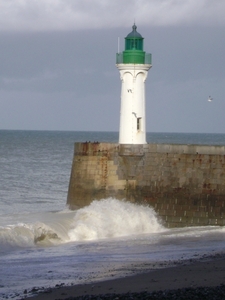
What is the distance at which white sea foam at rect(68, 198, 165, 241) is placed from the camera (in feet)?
63.7

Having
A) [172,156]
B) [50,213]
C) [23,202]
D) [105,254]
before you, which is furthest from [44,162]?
[105,254]

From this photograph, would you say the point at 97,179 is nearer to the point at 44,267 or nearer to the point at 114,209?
the point at 114,209

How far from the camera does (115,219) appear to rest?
19797 mm

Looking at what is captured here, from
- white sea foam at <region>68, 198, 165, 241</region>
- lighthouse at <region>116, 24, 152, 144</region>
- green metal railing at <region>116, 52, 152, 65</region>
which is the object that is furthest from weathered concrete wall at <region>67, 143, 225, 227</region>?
green metal railing at <region>116, 52, 152, 65</region>

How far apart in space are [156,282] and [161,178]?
7.27m

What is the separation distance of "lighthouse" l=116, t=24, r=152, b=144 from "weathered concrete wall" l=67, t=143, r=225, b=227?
2.10 ft

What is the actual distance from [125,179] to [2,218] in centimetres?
329

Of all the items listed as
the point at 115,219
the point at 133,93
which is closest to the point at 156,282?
the point at 115,219

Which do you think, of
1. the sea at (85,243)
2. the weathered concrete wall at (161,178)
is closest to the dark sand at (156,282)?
the sea at (85,243)

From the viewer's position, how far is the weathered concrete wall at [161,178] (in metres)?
19.2

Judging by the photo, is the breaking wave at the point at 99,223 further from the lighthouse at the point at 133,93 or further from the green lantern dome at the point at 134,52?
the green lantern dome at the point at 134,52

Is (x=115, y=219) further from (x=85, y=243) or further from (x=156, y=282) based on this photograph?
(x=156, y=282)

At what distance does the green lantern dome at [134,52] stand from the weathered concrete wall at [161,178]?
2.12 meters

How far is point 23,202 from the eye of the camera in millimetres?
25750
